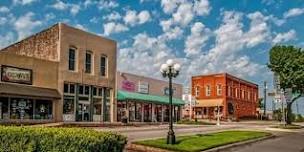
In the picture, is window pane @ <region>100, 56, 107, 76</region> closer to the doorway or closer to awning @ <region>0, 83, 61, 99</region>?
the doorway

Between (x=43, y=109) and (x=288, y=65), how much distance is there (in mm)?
30482

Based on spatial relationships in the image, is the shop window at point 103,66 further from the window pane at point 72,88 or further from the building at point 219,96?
the building at point 219,96

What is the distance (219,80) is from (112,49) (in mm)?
37492

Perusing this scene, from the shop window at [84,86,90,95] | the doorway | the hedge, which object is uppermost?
the shop window at [84,86,90,95]

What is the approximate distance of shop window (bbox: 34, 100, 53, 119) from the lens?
3884 cm

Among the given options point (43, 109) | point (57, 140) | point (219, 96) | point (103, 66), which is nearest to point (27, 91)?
point (43, 109)

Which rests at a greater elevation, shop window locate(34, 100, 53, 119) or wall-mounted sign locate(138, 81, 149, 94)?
wall-mounted sign locate(138, 81, 149, 94)

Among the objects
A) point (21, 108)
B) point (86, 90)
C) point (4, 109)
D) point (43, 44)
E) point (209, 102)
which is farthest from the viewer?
point (209, 102)

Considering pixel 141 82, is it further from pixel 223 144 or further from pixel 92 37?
pixel 223 144

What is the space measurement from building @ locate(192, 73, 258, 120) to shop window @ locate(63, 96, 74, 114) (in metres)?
41.2

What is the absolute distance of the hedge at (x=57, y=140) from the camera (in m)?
11.6

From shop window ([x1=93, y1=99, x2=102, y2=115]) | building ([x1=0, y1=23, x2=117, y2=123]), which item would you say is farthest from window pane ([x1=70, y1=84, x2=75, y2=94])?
shop window ([x1=93, y1=99, x2=102, y2=115])

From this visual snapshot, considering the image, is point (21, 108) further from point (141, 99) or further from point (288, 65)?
point (288, 65)

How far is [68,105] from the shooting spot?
42375 millimetres
